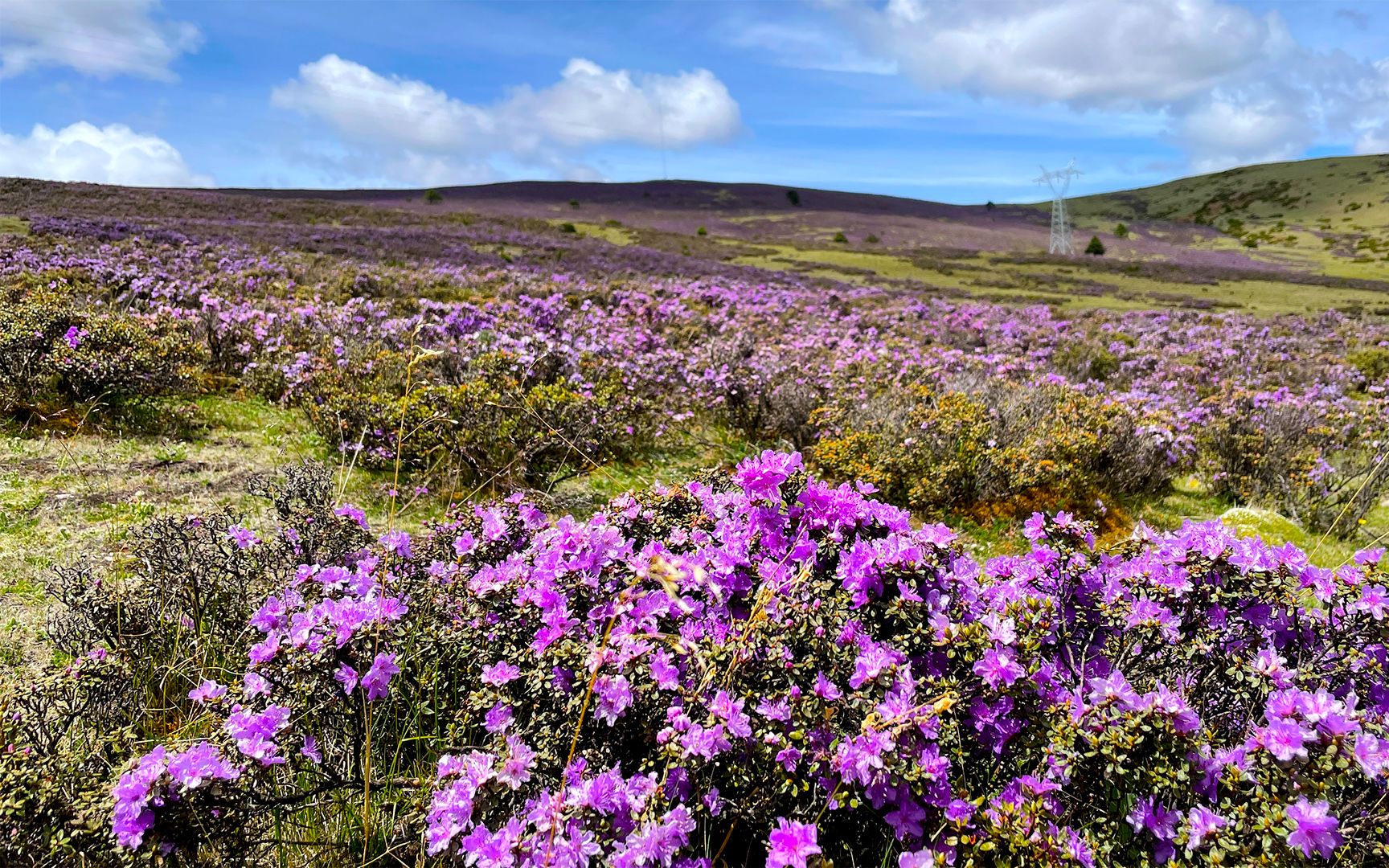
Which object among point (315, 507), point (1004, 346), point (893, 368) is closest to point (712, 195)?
point (1004, 346)

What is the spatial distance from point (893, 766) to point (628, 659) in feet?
2.18

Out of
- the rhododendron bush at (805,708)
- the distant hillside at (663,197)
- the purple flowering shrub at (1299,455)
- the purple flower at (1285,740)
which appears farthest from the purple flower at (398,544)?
the distant hillside at (663,197)

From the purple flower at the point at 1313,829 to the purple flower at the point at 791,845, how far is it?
0.93 metres

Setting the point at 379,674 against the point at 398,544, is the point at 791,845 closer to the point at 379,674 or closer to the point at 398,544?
the point at 379,674

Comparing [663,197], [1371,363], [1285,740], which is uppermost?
[663,197]

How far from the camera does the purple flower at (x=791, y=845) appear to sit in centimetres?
149

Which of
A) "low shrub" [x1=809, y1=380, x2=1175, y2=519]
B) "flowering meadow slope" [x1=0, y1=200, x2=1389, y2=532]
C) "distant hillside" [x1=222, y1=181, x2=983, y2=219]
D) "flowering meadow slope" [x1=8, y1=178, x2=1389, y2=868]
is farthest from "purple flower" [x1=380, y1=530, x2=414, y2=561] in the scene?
"distant hillside" [x1=222, y1=181, x2=983, y2=219]

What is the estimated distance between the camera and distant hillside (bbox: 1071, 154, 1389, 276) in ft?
153

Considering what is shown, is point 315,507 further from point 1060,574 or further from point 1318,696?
point 1318,696

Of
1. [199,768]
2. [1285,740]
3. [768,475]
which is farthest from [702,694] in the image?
[1285,740]

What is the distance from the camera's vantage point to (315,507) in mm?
3145

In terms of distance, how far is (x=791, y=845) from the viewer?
1.52 meters

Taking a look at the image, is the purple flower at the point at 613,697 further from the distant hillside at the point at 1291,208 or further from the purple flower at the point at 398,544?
the distant hillside at the point at 1291,208

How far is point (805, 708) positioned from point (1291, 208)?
88.3 meters
